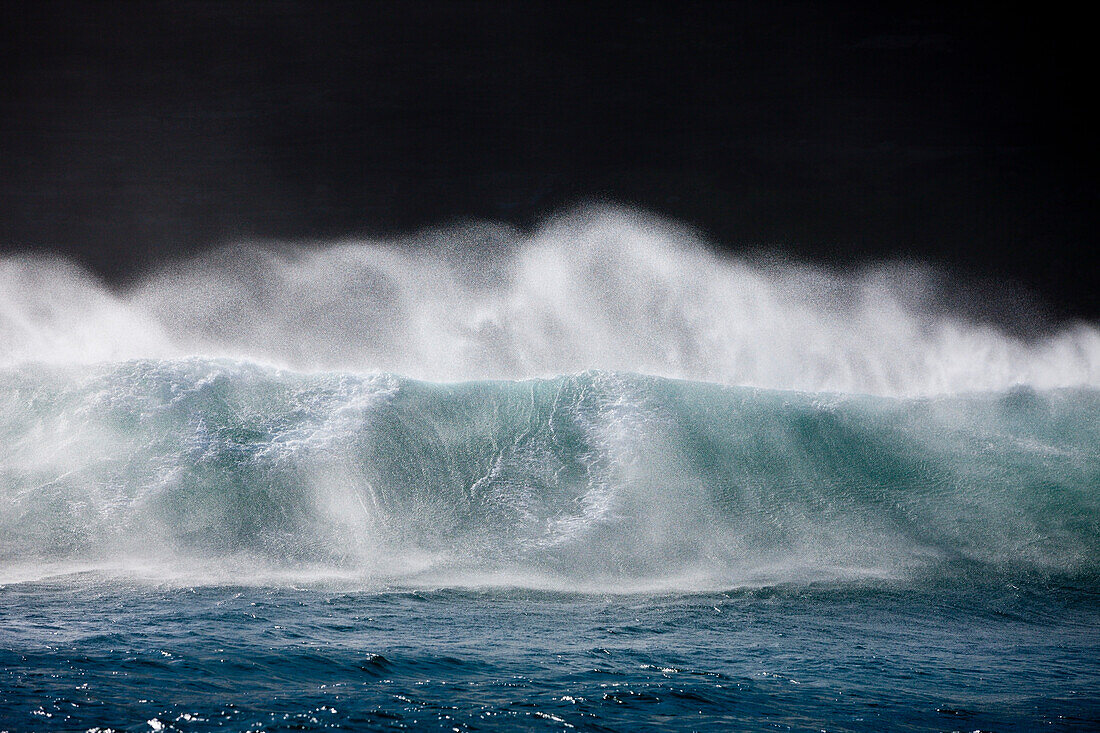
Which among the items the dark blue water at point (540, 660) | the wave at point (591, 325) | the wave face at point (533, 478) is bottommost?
the dark blue water at point (540, 660)

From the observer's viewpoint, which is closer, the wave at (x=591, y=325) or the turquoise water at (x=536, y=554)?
the turquoise water at (x=536, y=554)

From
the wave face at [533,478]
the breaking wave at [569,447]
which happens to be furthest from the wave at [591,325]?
the wave face at [533,478]

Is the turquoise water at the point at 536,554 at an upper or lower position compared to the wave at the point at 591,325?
lower

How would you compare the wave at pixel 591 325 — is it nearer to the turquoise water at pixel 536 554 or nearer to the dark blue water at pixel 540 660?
the turquoise water at pixel 536 554

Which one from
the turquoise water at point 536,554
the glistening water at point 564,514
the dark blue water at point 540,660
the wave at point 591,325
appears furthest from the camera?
the wave at point 591,325

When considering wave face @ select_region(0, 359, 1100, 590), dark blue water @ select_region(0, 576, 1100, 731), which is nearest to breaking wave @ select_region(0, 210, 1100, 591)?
wave face @ select_region(0, 359, 1100, 590)

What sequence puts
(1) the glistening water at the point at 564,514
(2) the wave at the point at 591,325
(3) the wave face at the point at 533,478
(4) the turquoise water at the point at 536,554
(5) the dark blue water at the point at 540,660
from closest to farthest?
(5) the dark blue water at the point at 540,660 → (4) the turquoise water at the point at 536,554 → (1) the glistening water at the point at 564,514 → (3) the wave face at the point at 533,478 → (2) the wave at the point at 591,325

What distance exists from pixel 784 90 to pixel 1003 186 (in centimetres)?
624

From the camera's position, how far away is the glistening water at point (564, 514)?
4887mm

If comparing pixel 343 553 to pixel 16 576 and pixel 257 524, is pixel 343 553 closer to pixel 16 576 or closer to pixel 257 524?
pixel 257 524

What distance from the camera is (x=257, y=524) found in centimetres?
878

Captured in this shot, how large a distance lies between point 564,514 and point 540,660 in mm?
3512

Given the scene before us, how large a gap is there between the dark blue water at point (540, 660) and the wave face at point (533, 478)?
3.05ft

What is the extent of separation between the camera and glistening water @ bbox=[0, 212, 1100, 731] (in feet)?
16.0
